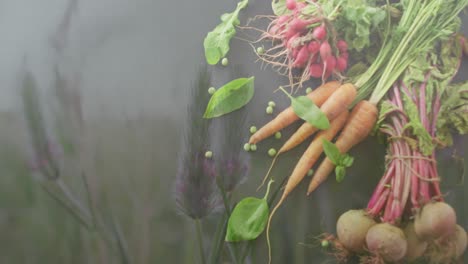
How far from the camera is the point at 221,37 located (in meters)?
1.37

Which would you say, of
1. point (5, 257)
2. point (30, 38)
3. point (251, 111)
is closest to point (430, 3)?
point (251, 111)

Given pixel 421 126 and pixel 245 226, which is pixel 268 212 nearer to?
pixel 245 226

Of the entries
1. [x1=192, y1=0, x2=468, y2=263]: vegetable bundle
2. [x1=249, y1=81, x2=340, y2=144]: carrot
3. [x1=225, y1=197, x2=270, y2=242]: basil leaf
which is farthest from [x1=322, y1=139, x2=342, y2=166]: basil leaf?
[x1=225, y1=197, x2=270, y2=242]: basil leaf

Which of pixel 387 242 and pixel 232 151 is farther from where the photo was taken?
pixel 232 151

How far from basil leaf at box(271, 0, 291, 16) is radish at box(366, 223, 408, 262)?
0.64 metres

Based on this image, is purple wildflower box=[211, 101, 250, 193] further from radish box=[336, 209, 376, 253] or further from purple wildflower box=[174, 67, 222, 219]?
radish box=[336, 209, 376, 253]

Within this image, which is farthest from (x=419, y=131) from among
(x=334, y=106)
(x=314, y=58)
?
(x=314, y=58)

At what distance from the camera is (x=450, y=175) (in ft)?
4.33

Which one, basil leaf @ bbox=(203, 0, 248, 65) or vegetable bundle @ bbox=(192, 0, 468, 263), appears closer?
vegetable bundle @ bbox=(192, 0, 468, 263)

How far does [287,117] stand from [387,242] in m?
0.42

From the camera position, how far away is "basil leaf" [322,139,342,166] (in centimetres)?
129

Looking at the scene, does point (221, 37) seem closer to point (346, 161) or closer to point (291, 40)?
point (291, 40)

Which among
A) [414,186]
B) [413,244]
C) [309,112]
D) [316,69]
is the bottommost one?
[413,244]

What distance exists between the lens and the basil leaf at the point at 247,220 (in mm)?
1309
